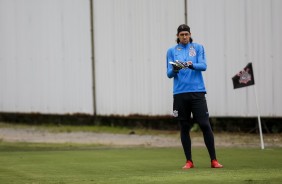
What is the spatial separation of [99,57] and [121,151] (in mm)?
7351

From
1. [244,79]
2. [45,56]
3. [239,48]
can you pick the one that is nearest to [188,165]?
[244,79]

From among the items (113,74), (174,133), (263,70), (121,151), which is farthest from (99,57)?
(121,151)

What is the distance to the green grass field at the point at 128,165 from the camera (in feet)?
35.6

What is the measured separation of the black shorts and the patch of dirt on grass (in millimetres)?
5870

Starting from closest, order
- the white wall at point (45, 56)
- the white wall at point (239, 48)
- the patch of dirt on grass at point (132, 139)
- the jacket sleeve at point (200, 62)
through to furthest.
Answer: the jacket sleeve at point (200, 62)
the patch of dirt on grass at point (132, 139)
the white wall at point (239, 48)
the white wall at point (45, 56)

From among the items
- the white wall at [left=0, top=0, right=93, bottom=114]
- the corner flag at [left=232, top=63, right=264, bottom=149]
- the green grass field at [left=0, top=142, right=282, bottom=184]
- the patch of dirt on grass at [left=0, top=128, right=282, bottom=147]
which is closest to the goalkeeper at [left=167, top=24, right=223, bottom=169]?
the green grass field at [left=0, top=142, right=282, bottom=184]

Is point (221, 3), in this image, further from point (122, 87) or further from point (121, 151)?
point (121, 151)

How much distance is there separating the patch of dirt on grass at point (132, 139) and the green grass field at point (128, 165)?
1552 mm

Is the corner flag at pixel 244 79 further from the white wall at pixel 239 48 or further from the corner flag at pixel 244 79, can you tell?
the white wall at pixel 239 48

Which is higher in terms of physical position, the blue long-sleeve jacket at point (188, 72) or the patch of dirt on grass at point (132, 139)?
the blue long-sleeve jacket at point (188, 72)

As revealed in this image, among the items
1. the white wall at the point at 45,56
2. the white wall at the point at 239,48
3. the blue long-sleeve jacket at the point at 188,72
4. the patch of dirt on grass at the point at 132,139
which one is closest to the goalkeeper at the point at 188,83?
the blue long-sleeve jacket at the point at 188,72

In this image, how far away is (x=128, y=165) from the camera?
43.8 feet

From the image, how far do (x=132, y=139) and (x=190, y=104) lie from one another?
8.32 m

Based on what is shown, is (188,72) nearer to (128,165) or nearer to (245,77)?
(128,165)
